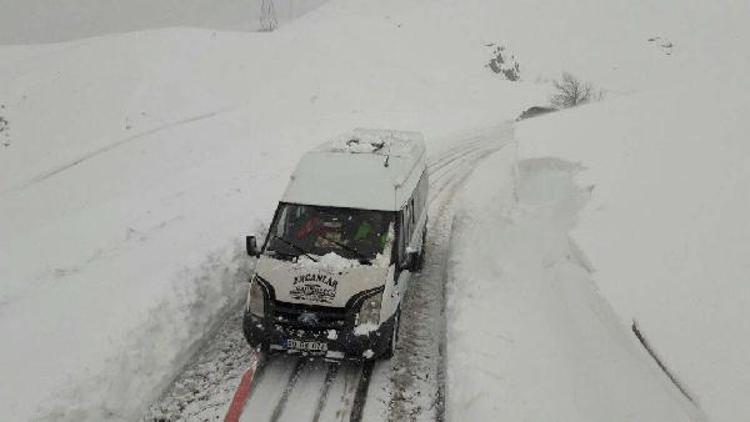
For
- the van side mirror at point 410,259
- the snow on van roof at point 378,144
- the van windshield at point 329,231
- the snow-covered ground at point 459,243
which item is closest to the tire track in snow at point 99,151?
the snow-covered ground at point 459,243

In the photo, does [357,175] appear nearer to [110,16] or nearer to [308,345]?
[308,345]

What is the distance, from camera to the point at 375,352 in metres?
7.48

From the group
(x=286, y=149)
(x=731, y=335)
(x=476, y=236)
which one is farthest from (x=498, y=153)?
(x=731, y=335)

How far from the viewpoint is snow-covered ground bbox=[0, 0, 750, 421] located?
21.8 ft

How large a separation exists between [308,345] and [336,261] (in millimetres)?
1176

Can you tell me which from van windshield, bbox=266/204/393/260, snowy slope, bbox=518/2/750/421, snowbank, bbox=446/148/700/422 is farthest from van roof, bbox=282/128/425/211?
snowy slope, bbox=518/2/750/421

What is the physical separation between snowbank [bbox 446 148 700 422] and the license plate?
174cm

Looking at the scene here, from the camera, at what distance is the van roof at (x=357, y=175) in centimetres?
861

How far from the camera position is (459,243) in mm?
12734

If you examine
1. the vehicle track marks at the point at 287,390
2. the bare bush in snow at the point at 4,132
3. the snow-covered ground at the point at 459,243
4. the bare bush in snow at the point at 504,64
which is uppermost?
the bare bush in snow at the point at 504,64

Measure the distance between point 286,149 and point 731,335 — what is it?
19004 millimetres

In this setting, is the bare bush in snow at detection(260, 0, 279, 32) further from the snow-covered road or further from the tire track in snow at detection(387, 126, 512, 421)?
the snow-covered road

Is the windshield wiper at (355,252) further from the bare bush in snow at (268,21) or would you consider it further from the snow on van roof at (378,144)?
the bare bush in snow at (268,21)

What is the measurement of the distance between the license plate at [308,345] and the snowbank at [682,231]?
367cm
